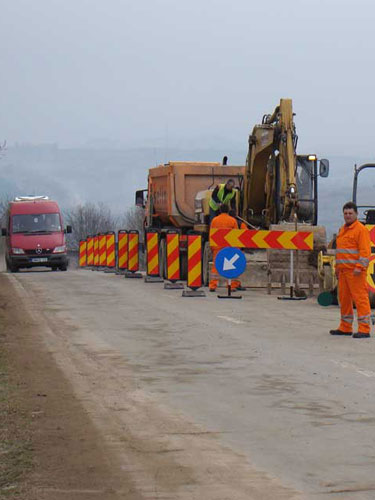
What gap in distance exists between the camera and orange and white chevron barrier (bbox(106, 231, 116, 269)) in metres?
41.9

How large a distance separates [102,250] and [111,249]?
5.91 feet

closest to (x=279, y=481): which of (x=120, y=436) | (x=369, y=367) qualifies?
(x=120, y=436)

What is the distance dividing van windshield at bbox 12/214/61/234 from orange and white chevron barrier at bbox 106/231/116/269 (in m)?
3.00

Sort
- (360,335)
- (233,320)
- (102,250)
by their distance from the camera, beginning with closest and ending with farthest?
1. (360,335)
2. (233,320)
3. (102,250)

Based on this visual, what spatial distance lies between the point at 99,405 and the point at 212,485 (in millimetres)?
3284

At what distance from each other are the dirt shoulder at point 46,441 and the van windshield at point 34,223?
3090 centimetres

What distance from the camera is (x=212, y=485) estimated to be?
7340 millimetres

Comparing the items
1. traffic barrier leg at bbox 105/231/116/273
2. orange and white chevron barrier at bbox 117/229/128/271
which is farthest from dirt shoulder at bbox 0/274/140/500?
traffic barrier leg at bbox 105/231/116/273

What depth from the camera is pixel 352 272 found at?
16875 millimetres

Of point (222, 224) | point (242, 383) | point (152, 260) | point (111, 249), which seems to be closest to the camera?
point (242, 383)

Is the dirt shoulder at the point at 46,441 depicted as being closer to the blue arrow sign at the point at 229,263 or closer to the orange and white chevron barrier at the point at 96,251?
the blue arrow sign at the point at 229,263

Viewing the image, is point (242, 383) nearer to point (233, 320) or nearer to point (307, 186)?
point (233, 320)

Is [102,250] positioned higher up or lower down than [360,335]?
higher up

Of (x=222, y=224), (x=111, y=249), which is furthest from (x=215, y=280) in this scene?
(x=111, y=249)
